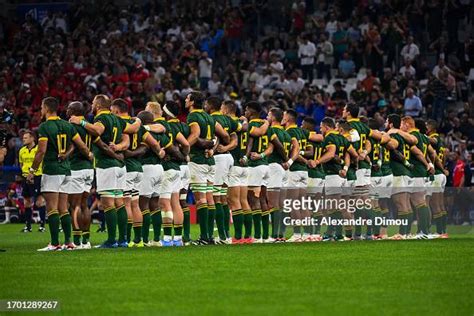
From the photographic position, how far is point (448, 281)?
1512cm

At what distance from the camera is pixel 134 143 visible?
2102 cm

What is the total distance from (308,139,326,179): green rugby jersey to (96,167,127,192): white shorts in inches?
197

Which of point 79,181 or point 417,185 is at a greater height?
point 79,181

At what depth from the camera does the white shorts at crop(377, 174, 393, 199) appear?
81.5ft

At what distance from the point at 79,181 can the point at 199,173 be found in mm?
2509

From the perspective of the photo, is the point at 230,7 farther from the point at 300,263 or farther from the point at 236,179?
the point at 300,263

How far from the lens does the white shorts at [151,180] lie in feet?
69.6

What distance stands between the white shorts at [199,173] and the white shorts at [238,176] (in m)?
0.79

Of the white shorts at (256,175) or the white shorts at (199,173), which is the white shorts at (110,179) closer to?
the white shorts at (199,173)

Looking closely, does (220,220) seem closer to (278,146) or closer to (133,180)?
(278,146)

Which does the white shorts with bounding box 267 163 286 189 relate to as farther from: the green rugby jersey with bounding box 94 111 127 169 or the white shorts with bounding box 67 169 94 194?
the white shorts with bounding box 67 169 94 194

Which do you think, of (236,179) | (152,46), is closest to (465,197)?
(236,179)

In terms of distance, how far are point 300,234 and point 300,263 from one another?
637 centimetres

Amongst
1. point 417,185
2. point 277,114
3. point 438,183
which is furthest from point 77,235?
point 438,183
